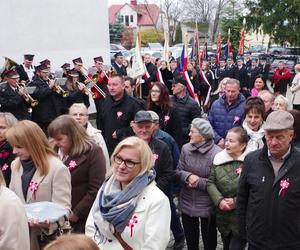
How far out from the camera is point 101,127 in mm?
7590

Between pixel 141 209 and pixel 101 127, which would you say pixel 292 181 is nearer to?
pixel 141 209

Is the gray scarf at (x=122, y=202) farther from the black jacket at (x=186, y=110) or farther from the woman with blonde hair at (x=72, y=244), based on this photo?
the black jacket at (x=186, y=110)

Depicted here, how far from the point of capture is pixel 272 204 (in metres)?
3.79

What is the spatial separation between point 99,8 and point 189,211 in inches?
494

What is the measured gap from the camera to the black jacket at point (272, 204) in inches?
148

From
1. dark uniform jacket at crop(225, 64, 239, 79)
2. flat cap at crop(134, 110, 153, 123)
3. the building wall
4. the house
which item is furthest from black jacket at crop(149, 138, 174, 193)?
the building wall

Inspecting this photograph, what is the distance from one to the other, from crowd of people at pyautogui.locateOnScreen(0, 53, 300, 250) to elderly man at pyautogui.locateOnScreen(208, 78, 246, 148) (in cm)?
2

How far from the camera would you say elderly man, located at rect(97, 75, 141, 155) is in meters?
6.96

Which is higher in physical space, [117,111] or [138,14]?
[138,14]

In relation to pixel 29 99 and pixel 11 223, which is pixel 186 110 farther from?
pixel 11 223

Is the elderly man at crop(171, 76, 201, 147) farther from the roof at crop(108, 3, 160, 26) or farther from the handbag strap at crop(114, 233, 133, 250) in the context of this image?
the roof at crop(108, 3, 160, 26)

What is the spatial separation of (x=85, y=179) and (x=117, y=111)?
8.57ft

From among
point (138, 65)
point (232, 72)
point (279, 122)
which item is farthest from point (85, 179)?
point (232, 72)

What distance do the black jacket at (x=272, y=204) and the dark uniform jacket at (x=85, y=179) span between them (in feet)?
4.46
